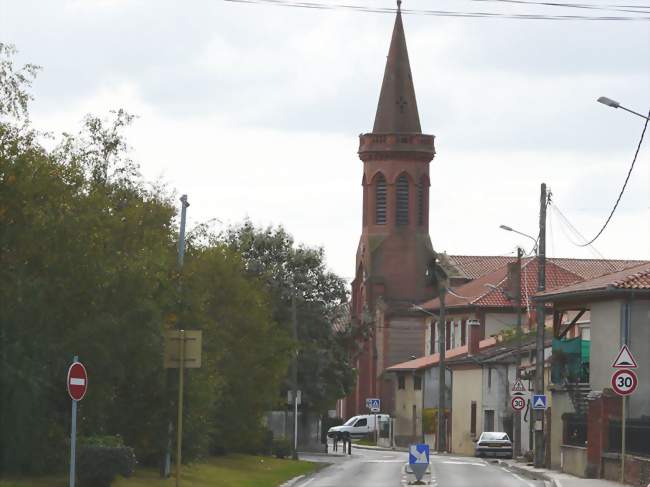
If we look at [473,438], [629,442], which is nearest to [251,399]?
[629,442]

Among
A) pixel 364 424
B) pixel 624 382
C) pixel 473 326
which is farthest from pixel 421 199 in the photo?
pixel 624 382

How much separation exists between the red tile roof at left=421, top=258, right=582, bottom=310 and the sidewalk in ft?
162

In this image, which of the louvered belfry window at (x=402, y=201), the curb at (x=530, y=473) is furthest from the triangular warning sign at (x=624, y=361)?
the louvered belfry window at (x=402, y=201)

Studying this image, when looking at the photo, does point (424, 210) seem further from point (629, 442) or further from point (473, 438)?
point (629, 442)

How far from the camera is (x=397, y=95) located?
369ft

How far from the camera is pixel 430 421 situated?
92875mm

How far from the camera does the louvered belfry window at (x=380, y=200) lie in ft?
382

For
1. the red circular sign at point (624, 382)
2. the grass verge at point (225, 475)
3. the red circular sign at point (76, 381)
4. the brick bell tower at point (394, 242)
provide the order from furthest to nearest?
the brick bell tower at point (394, 242) → the red circular sign at point (624, 382) → the grass verge at point (225, 475) → the red circular sign at point (76, 381)

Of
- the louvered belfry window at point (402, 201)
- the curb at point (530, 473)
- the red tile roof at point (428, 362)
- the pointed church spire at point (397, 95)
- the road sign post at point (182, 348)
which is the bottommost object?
the curb at point (530, 473)

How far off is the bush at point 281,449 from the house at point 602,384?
32.9 feet

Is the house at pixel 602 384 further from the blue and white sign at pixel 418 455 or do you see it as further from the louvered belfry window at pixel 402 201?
the louvered belfry window at pixel 402 201

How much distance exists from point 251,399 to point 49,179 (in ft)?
63.7

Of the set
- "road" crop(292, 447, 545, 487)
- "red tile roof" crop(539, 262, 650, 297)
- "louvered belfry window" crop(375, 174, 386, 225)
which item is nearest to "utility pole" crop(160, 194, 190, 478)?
"road" crop(292, 447, 545, 487)

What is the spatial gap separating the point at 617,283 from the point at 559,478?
236 inches
